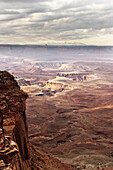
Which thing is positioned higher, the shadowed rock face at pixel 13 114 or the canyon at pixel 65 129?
the shadowed rock face at pixel 13 114

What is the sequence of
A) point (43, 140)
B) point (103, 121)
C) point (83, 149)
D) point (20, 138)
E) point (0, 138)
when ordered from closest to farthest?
point (0, 138)
point (20, 138)
point (83, 149)
point (43, 140)
point (103, 121)

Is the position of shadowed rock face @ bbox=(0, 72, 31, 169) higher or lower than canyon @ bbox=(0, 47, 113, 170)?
higher

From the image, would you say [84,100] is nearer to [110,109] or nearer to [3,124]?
[110,109]

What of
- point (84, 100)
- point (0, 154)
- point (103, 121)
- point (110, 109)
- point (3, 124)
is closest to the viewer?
point (0, 154)

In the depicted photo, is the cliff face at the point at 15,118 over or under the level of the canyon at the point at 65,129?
over


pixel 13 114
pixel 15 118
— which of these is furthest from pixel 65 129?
pixel 13 114

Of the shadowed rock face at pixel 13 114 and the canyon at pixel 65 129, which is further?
the canyon at pixel 65 129

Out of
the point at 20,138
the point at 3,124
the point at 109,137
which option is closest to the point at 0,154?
the point at 3,124

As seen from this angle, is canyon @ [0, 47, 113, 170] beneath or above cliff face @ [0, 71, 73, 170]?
beneath

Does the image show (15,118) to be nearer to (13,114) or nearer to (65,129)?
(13,114)

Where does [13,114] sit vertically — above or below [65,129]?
above

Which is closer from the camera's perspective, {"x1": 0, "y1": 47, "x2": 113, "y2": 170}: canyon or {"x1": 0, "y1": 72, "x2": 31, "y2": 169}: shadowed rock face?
{"x1": 0, "y1": 72, "x2": 31, "y2": 169}: shadowed rock face
